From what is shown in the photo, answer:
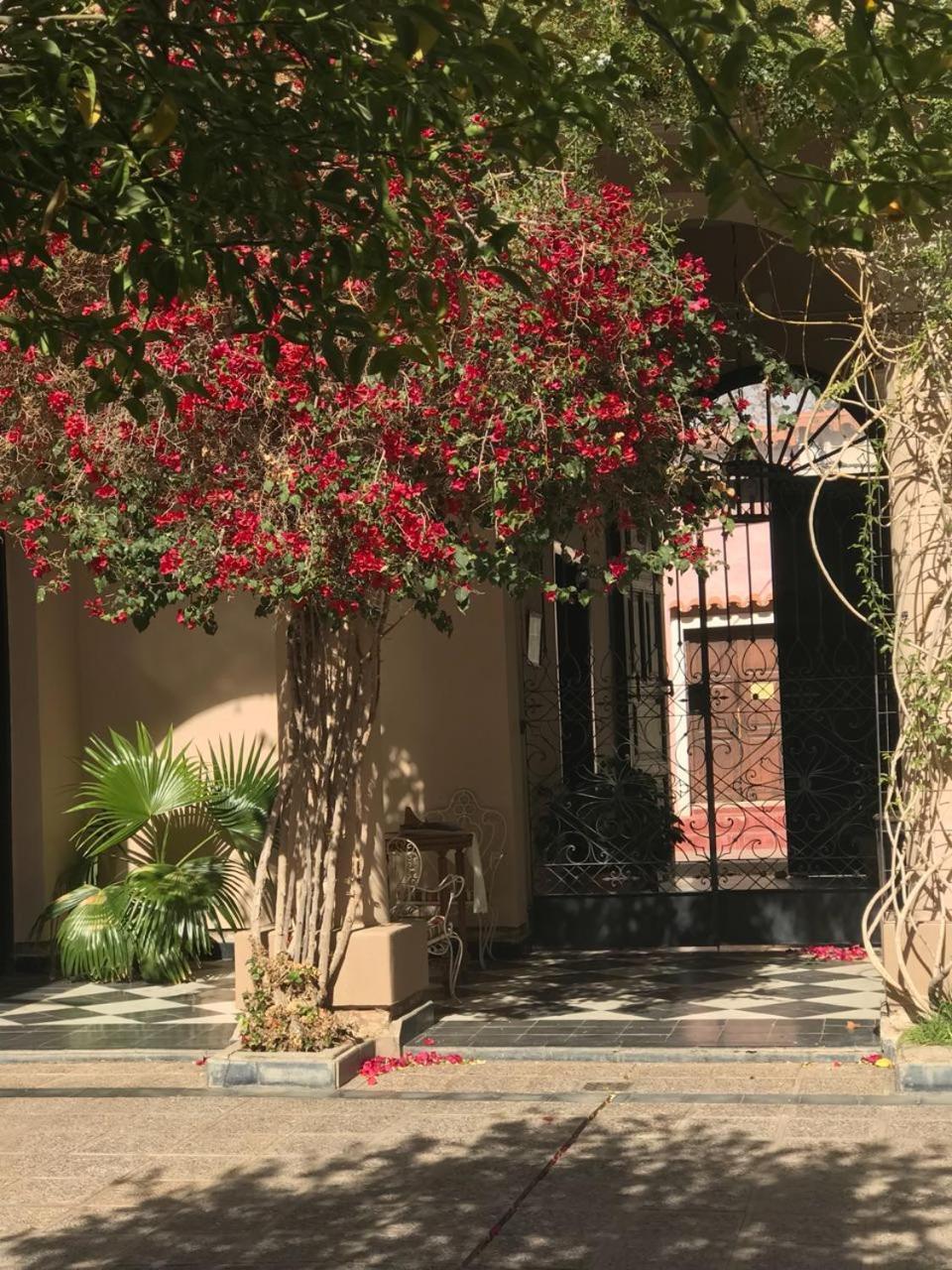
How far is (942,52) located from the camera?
3896mm

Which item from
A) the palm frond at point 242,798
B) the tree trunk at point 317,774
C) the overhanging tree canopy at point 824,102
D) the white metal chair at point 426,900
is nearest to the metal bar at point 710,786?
the white metal chair at point 426,900

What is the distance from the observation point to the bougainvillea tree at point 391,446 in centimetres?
731

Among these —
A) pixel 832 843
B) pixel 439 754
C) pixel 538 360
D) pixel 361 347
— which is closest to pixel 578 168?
pixel 538 360

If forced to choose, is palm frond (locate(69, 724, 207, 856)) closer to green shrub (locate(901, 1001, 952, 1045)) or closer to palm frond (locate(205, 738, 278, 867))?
palm frond (locate(205, 738, 278, 867))

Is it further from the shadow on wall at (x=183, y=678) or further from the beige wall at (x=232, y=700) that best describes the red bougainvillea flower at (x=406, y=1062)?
the shadow on wall at (x=183, y=678)

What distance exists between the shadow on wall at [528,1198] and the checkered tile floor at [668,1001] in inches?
61.0

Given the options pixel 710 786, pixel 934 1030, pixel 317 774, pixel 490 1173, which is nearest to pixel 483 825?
pixel 710 786

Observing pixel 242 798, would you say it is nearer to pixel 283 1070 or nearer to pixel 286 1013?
pixel 286 1013

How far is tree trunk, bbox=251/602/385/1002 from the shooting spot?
27.8 feet

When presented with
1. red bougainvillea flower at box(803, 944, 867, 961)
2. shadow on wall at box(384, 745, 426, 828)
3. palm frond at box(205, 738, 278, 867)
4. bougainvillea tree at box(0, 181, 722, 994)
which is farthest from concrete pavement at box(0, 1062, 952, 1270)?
shadow on wall at box(384, 745, 426, 828)

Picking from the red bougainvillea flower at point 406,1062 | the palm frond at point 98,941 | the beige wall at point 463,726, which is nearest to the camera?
the red bougainvillea flower at point 406,1062

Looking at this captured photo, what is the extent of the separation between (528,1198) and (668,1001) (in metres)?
3.96

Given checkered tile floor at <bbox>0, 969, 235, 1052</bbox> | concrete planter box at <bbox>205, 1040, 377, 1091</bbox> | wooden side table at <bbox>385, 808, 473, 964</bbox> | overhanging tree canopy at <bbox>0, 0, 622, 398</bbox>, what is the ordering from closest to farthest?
overhanging tree canopy at <bbox>0, 0, 622, 398</bbox>
concrete planter box at <bbox>205, 1040, 377, 1091</bbox>
checkered tile floor at <bbox>0, 969, 235, 1052</bbox>
wooden side table at <bbox>385, 808, 473, 964</bbox>

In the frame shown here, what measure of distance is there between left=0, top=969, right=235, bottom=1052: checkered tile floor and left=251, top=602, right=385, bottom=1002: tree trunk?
Result: 2.95 ft
